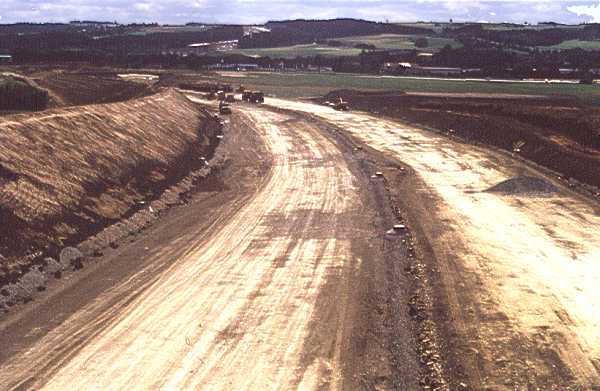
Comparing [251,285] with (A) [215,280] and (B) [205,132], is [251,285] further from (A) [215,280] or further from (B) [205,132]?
(B) [205,132]

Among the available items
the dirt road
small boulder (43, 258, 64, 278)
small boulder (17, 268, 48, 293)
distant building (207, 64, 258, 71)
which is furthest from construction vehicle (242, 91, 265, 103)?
distant building (207, 64, 258, 71)

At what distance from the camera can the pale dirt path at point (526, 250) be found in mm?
19172

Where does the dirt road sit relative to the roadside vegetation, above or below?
below

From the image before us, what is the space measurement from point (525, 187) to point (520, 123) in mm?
22701

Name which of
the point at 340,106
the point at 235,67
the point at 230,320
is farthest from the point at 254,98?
the point at 235,67

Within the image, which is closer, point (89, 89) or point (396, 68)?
point (89, 89)

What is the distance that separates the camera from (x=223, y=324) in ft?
64.9

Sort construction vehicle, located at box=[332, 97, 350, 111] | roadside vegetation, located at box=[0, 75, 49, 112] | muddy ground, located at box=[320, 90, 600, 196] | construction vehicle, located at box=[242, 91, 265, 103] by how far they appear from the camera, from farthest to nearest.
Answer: construction vehicle, located at box=[242, 91, 265, 103] < construction vehicle, located at box=[332, 97, 350, 111] < roadside vegetation, located at box=[0, 75, 49, 112] < muddy ground, located at box=[320, 90, 600, 196]

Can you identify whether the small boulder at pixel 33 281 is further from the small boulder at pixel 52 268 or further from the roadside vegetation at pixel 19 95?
the roadside vegetation at pixel 19 95

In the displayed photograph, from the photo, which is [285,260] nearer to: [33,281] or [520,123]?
[33,281]

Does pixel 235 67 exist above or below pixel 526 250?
above

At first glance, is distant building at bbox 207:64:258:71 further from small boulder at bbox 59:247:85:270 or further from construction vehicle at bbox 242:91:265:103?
small boulder at bbox 59:247:85:270

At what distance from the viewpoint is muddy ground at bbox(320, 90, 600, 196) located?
145 ft

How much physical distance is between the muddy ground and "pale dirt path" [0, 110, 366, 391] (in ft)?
66.7
